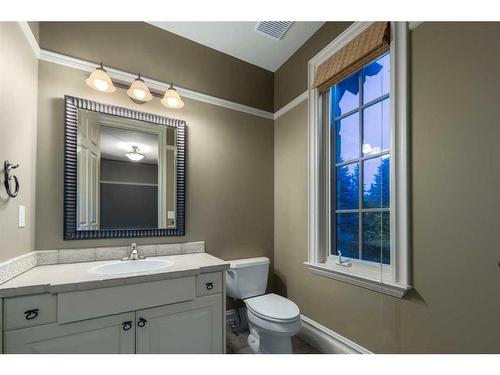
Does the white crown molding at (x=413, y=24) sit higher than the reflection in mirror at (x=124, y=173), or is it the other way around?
the white crown molding at (x=413, y=24)

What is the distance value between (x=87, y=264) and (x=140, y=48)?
1.65 m

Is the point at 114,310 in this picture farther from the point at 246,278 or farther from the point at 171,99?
the point at 171,99

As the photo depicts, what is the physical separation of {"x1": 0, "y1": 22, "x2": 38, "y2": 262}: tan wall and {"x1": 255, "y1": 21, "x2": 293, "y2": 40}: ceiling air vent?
1542mm

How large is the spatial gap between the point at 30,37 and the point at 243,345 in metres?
2.52

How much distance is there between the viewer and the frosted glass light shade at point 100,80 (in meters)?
1.58

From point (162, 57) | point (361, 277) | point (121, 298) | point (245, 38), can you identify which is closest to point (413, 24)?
point (245, 38)

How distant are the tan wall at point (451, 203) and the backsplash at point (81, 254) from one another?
1.37 meters

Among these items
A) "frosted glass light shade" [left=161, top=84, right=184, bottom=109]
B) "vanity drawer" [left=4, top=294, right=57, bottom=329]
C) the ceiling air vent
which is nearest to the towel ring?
"vanity drawer" [left=4, top=294, right=57, bottom=329]

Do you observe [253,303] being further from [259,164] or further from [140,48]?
[140,48]

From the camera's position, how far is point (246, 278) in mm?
2016

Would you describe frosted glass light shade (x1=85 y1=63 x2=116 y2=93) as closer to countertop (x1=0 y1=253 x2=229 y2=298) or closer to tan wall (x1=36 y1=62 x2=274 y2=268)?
tan wall (x1=36 y1=62 x2=274 y2=268)

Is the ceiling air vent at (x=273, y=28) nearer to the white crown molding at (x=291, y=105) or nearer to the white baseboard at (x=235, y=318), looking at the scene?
the white crown molding at (x=291, y=105)

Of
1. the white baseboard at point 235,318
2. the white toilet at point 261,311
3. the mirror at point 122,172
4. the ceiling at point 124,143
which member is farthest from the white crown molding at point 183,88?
the white baseboard at point 235,318

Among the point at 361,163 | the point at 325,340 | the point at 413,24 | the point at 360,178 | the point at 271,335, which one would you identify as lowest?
the point at 325,340
